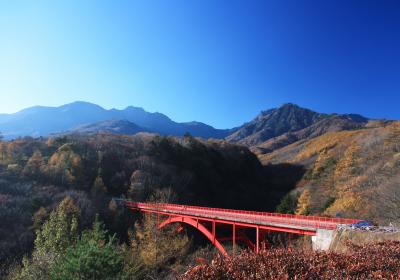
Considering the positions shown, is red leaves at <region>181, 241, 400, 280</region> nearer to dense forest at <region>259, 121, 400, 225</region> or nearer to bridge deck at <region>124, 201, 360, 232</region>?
bridge deck at <region>124, 201, 360, 232</region>

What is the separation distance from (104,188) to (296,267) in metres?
56.8

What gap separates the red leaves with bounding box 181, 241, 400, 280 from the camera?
21.5 feet

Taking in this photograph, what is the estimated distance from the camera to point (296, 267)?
23.4ft

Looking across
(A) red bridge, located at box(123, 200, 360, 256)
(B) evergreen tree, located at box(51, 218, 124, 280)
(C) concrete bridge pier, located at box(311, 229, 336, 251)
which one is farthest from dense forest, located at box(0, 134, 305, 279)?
(C) concrete bridge pier, located at box(311, 229, 336, 251)

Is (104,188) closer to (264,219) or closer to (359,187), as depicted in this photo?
(264,219)

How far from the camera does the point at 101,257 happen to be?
12.6 m

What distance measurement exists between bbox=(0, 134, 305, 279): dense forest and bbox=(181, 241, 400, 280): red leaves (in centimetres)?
718

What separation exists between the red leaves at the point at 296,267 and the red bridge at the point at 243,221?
8910mm

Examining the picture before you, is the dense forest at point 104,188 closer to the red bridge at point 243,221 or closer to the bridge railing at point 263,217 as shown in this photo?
A: the red bridge at point 243,221

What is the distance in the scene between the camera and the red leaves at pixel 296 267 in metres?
6.55

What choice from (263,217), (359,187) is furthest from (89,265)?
(359,187)

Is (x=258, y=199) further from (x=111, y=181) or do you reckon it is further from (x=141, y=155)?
(x=111, y=181)

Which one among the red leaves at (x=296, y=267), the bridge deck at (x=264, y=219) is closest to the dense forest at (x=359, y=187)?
the bridge deck at (x=264, y=219)

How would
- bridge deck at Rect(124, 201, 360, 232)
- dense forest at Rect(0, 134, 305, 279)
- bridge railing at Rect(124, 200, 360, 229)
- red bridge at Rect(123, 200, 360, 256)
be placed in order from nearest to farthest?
bridge railing at Rect(124, 200, 360, 229) < bridge deck at Rect(124, 201, 360, 232) < red bridge at Rect(123, 200, 360, 256) < dense forest at Rect(0, 134, 305, 279)
